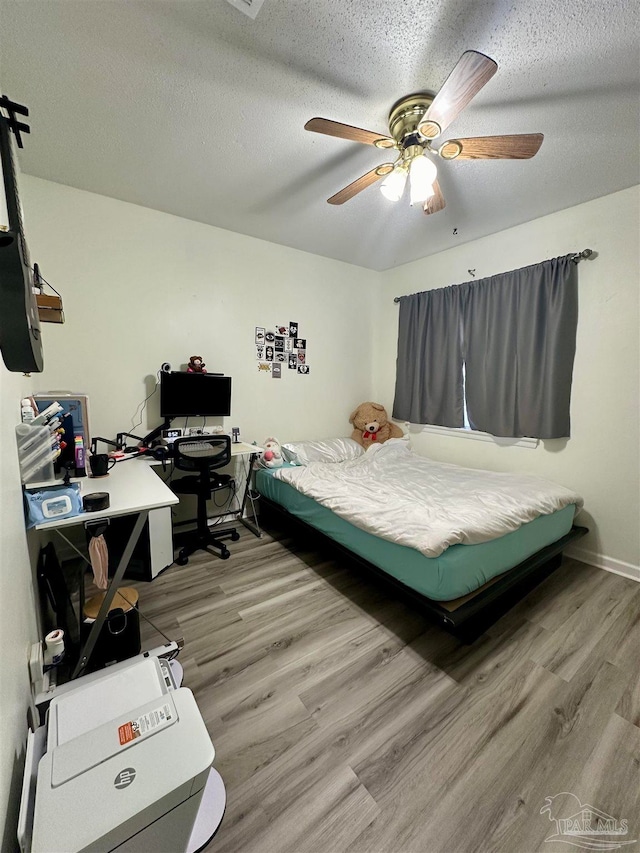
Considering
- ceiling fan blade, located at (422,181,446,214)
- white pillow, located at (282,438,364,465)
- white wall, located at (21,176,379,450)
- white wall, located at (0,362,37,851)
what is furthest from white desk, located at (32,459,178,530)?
ceiling fan blade, located at (422,181,446,214)

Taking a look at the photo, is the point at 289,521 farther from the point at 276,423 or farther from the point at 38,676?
the point at 38,676

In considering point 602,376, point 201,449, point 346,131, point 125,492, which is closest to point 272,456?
point 201,449

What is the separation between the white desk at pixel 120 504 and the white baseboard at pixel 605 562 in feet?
10.2

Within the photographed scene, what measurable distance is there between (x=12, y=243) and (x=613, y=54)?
2360 mm

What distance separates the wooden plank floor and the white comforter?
0.58m

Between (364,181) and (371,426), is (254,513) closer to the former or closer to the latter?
(371,426)

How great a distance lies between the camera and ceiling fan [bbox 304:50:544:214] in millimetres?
1354

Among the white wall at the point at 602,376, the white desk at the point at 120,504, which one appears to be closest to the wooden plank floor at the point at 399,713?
the white desk at the point at 120,504

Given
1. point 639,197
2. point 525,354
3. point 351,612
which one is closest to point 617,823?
point 351,612

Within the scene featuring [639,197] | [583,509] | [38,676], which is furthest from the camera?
[583,509]

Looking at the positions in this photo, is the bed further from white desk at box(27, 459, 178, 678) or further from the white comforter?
white desk at box(27, 459, 178, 678)

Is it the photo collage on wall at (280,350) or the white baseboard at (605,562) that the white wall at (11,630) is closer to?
the photo collage on wall at (280,350)

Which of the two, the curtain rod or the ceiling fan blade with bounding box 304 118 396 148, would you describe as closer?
the ceiling fan blade with bounding box 304 118 396 148

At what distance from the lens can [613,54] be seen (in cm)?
140
